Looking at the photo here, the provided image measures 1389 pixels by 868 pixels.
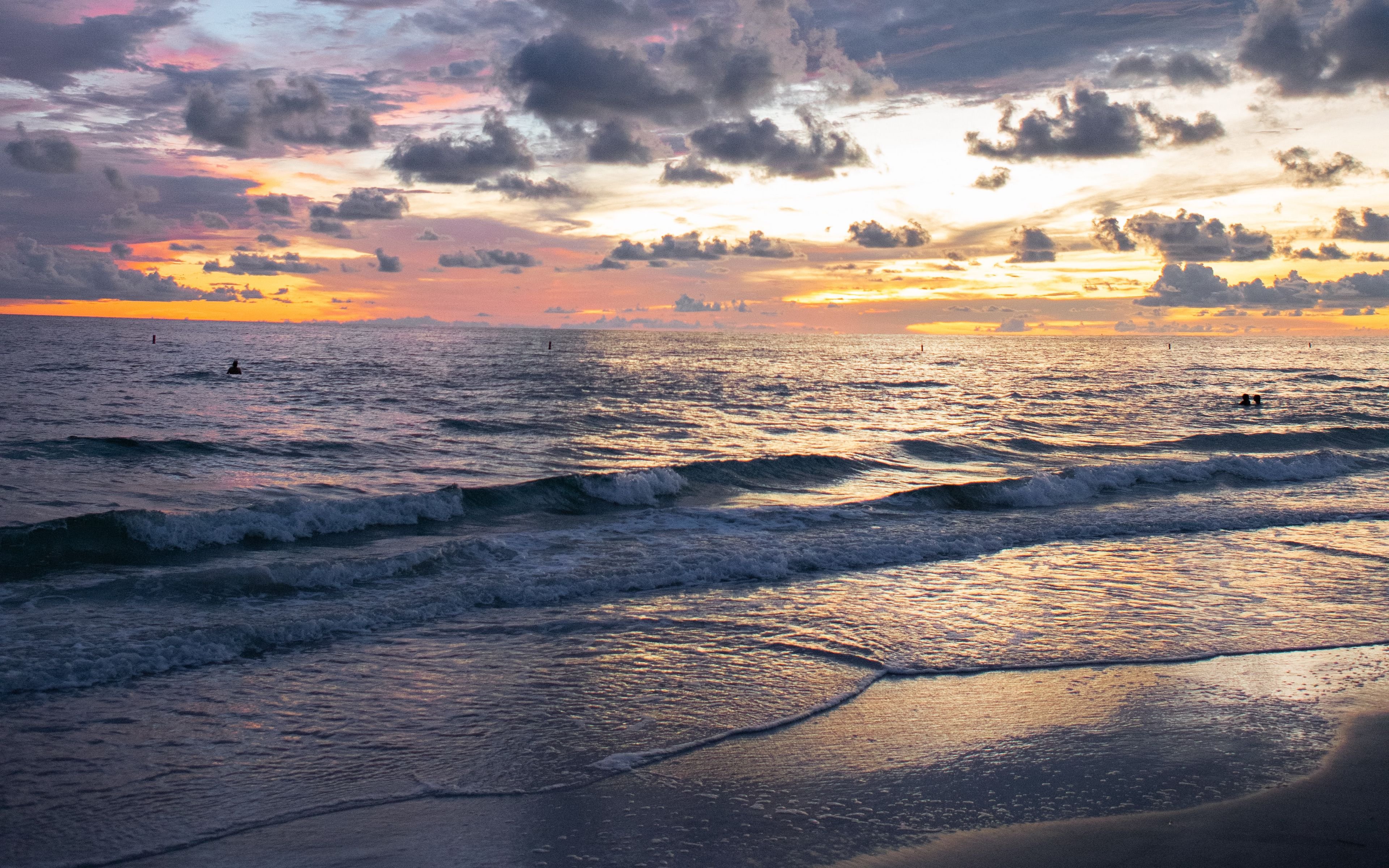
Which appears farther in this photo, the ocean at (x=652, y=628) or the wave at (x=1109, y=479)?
the wave at (x=1109, y=479)

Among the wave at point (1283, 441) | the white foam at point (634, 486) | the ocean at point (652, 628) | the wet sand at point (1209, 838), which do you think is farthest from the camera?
the wave at point (1283, 441)

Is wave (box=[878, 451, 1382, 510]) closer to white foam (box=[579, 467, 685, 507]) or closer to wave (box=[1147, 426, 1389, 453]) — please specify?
wave (box=[1147, 426, 1389, 453])

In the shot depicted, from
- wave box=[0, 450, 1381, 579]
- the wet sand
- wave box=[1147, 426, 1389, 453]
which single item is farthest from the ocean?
wave box=[1147, 426, 1389, 453]

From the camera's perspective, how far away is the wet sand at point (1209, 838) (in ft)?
17.2

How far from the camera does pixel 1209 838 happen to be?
5.54 meters

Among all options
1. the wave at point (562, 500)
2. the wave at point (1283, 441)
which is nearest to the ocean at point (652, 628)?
the wave at point (562, 500)

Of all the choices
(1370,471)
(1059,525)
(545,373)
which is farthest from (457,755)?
(545,373)

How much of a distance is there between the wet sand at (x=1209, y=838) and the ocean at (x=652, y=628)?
21 centimetres

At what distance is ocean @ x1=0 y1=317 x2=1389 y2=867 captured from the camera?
20.4ft

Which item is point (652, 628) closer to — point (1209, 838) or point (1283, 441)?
point (1209, 838)

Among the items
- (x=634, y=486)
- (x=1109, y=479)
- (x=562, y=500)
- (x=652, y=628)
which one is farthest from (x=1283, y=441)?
Result: (x=652, y=628)

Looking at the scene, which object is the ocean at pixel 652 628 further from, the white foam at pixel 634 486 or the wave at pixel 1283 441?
the wave at pixel 1283 441

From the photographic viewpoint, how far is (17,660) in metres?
8.62

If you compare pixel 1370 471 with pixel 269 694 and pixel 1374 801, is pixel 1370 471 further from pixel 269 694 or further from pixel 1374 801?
pixel 269 694
